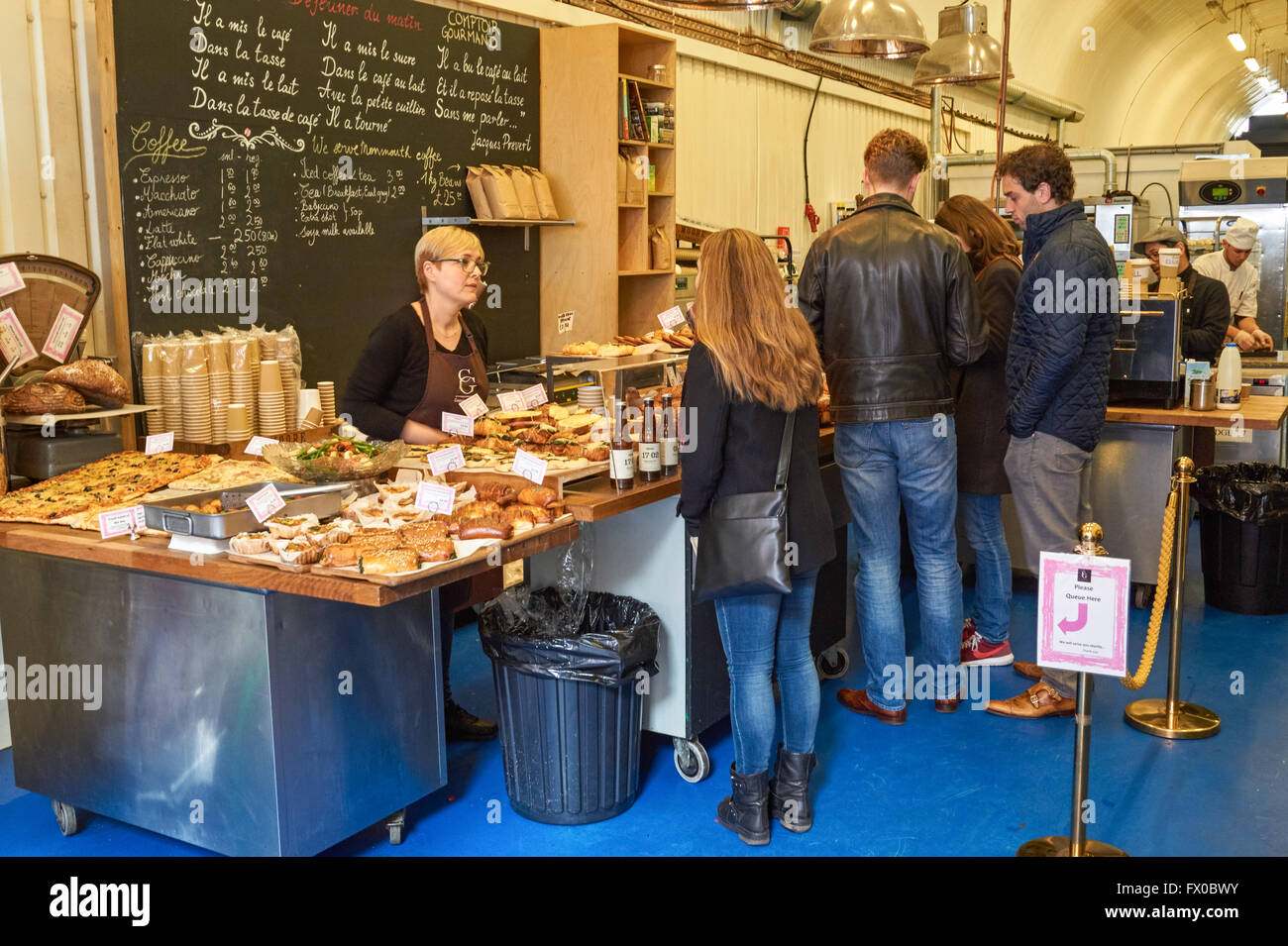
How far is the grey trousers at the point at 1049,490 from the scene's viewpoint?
4.46 m

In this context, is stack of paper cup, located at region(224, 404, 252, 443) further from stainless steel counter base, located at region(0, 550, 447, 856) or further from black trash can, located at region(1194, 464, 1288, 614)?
black trash can, located at region(1194, 464, 1288, 614)

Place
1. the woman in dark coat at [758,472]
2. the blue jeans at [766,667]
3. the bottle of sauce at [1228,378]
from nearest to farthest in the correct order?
the woman in dark coat at [758,472] → the blue jeans at [766,667] → the bottle of sauce at [1228,378]

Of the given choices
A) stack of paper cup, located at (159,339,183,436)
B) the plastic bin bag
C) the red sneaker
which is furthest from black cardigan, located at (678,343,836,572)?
the plastic bin bag

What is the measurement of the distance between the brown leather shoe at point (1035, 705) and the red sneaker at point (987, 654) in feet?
1.48

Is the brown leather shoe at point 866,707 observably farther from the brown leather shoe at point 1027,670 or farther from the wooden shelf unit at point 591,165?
the wooden shelf unit at point 591,165

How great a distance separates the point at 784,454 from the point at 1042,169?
5.62 ft

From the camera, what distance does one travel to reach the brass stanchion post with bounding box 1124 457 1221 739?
14.0 ft

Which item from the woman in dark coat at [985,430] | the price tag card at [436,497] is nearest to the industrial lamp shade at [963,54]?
the woman in dark coat at [985,430]

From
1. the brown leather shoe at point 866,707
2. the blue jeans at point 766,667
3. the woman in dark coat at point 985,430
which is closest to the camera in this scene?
the blue jeans at point 766,667

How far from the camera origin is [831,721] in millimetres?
4570

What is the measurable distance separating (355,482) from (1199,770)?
300 cm

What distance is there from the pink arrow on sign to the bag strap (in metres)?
0.85
